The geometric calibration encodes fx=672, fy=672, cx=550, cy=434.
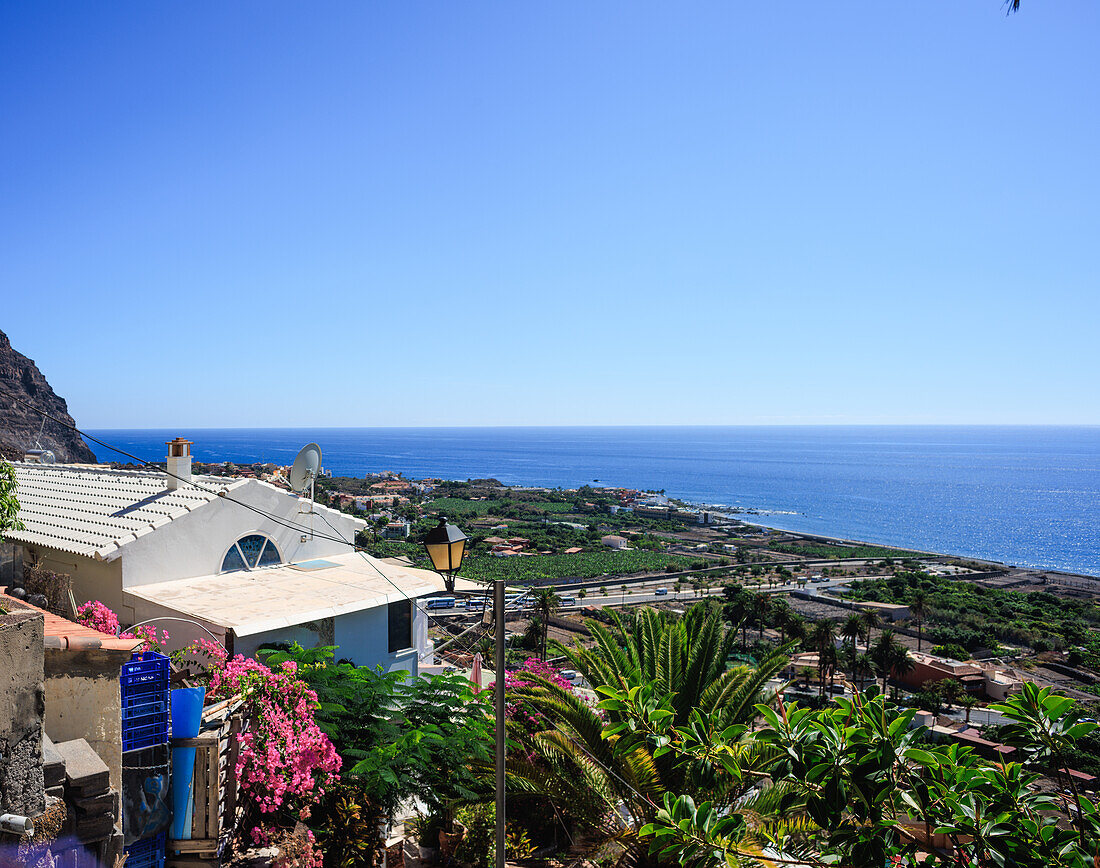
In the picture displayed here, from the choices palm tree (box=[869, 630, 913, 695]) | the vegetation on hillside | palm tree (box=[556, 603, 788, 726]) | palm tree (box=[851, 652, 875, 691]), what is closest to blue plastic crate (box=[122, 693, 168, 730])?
palm tree (box=[556, 603, 788, 726])

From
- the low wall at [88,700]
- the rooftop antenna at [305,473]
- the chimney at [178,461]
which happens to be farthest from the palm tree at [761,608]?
the low wall at [88,700]

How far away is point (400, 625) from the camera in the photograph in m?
11.1

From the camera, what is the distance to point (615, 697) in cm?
397

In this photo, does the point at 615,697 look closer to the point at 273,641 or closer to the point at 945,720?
the point at 273,641

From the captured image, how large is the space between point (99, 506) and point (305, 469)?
339cm

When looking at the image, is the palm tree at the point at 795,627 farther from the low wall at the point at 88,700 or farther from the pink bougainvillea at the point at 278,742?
the low wall at the point at 88,700

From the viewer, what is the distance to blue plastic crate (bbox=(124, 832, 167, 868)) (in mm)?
4656

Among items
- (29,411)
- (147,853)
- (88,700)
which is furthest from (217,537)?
(29,411)

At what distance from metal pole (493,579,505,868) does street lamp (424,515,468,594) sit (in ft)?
1.73

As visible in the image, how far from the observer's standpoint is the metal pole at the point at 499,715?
4.44m

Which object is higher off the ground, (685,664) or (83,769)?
(83,769)

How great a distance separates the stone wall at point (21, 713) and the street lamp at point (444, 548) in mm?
2334

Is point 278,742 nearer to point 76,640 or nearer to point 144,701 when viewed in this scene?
point 144,701

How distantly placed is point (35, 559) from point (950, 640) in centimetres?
7053
